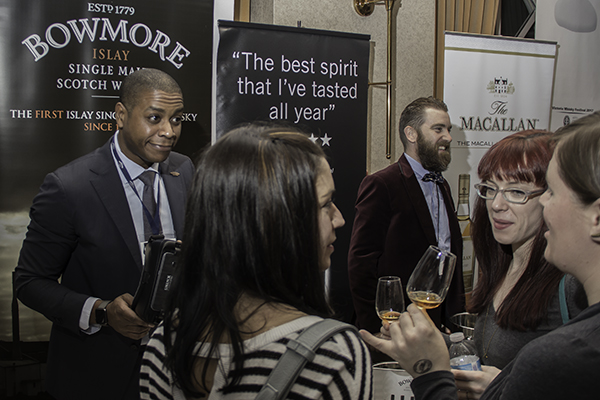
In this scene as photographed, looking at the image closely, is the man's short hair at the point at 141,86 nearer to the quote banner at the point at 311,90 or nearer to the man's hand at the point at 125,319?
the quote banner at the point at 311,90

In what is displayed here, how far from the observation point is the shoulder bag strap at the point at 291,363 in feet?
2.48

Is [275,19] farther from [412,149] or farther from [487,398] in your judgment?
[487,398]

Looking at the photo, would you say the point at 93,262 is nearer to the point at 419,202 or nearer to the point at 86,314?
the point at 86,314

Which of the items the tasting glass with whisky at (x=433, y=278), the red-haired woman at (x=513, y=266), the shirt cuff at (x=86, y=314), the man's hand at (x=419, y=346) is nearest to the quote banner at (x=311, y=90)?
the shirt cuff at (x=86, y=314)

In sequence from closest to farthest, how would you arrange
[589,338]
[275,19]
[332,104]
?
[589,338] < [332,104] < [275,19]

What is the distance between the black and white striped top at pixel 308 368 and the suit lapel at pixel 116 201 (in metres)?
1.29

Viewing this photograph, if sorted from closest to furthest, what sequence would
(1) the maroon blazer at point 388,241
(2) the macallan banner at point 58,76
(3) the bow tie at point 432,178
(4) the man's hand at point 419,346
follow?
(4) the man's hand at point 419,346 < (2) the macallan banner at point 58,76 < (1) the maroon blazer at point 388,241 < (3) the bow tie at point 432,178

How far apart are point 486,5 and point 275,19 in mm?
2189

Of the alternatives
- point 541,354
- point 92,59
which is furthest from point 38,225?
point 541,354

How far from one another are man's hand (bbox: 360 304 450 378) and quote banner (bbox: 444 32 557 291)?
288 cm

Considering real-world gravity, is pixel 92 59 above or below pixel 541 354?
above

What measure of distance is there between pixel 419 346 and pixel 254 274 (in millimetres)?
467

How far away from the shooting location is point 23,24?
2.62 meters

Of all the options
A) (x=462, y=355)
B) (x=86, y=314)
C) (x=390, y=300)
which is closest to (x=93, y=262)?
(x=86, y=314)
